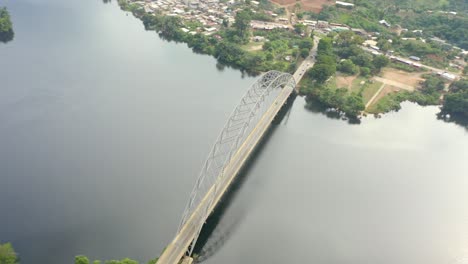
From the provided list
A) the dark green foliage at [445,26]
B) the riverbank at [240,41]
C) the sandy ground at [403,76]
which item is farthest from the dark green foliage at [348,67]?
the dark green foliage at [445,26]

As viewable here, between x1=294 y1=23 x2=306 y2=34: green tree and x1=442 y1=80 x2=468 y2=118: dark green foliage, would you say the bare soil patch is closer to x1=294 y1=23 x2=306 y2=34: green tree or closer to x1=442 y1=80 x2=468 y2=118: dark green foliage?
x1=442 y1=80 x2=468 y2=118: dark green foliage

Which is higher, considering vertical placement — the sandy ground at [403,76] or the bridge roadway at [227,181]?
the sandy ground at [403,76]

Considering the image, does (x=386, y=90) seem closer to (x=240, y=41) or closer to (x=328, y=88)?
(x=328, y=88)

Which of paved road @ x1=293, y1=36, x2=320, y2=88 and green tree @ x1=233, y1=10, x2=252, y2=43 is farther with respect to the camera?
green tree @ x1=233, y1=10, x2=252, y2=43

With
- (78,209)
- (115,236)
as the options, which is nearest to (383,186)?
(115,236)

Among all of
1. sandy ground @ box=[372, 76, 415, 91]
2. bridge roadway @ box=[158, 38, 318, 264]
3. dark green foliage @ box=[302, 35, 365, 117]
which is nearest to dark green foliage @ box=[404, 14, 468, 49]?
sandy ground @ box=[372, 76, 415, 91]

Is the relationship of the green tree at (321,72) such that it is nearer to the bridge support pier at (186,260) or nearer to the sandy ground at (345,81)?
the sandy ground at (345,81)

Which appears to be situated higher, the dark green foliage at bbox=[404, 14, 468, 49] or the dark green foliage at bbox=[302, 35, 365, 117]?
Answer: the dark green foliage at bbox=[404, 14, 468, 49]
